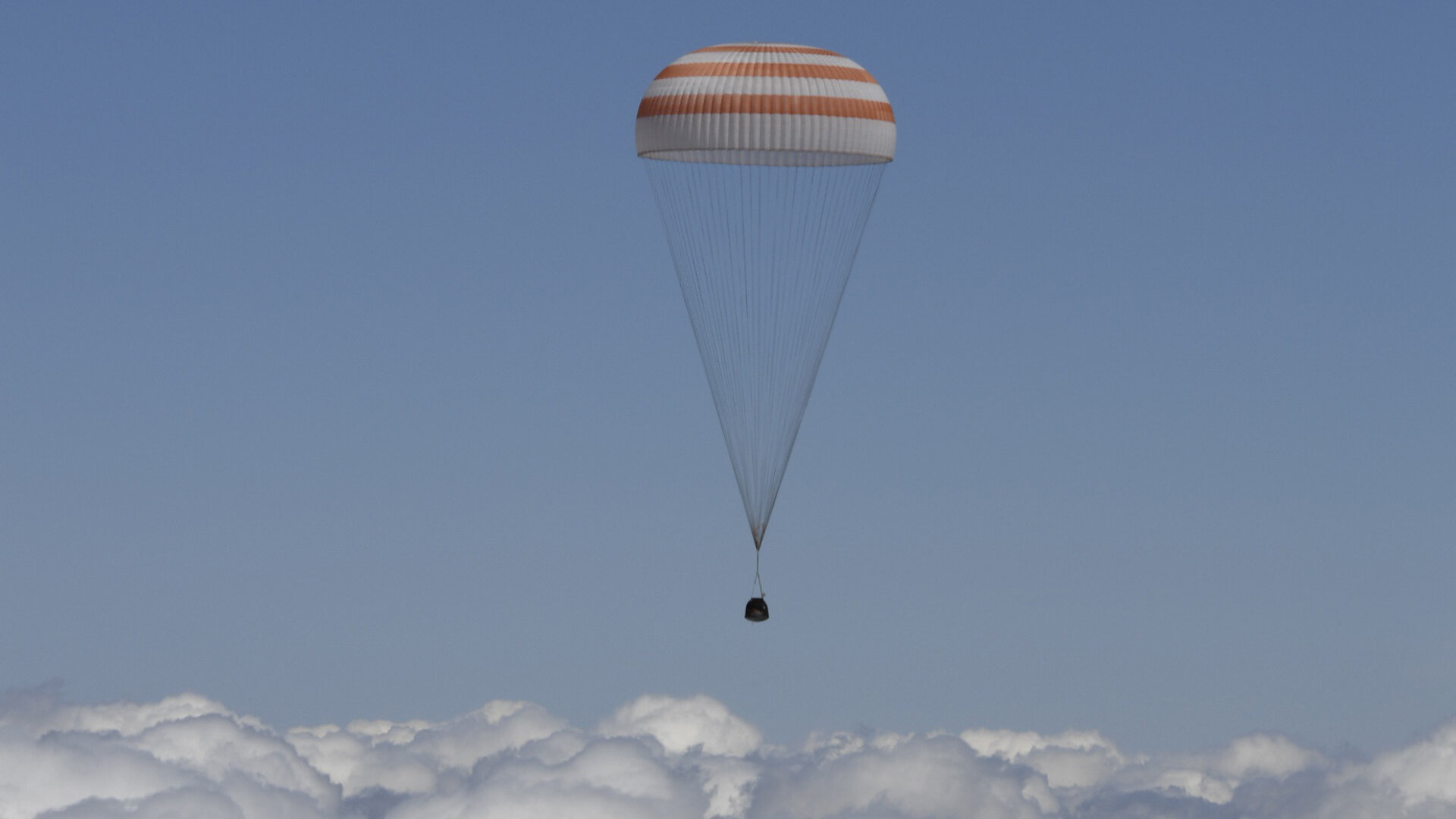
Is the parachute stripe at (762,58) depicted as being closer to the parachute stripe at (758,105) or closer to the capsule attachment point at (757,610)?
the parachute stripe at (758,105)

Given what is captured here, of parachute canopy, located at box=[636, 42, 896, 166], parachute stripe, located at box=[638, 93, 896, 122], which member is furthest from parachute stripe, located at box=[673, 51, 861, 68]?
parachute stripe, located at box=[638, 93, 896, 122]

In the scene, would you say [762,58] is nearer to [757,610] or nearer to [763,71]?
[763,71]

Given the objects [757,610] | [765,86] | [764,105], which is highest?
[765,86]

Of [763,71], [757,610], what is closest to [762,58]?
[763,71]

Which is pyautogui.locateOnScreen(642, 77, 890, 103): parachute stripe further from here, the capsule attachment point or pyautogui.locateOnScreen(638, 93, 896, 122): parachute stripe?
the capsule attachment point

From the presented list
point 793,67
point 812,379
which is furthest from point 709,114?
point 812,379

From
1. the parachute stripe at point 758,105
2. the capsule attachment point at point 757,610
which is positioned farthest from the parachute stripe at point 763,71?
the capsule attachment point at point 757,610

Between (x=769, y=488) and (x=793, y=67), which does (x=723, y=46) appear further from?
(x=769, y=488)
